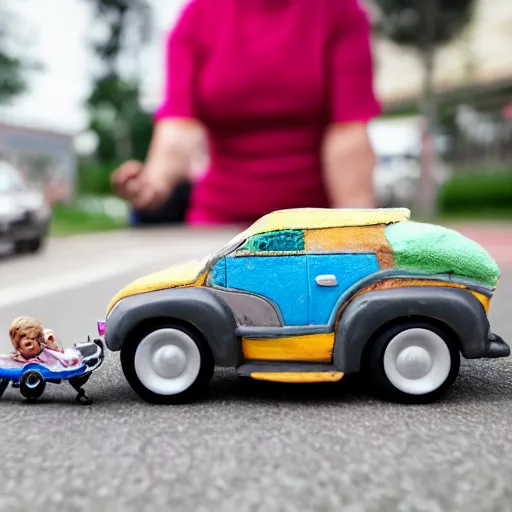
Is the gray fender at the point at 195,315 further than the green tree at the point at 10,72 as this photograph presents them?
No

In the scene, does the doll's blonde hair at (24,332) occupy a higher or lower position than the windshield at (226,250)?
lower

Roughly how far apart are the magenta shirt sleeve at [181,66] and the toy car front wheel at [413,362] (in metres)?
6.81

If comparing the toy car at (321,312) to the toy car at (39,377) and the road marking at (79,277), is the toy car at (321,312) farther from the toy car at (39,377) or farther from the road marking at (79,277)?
the road marking at (79,277)

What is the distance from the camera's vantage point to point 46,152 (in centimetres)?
2303

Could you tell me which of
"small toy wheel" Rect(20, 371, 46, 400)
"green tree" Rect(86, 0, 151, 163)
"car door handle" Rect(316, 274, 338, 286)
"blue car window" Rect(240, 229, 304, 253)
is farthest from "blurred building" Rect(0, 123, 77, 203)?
"car door handle" Rect(316, 274, 338, 286)

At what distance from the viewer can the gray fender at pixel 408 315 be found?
13.0 feet

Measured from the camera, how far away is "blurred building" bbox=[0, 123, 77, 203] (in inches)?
854

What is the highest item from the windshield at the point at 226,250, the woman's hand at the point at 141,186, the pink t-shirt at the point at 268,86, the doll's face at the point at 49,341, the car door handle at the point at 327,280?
the pink t-shirt at the point at 268,86

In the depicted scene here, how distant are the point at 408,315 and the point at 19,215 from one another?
1018 centimetres

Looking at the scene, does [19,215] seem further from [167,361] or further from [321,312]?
[321,312]

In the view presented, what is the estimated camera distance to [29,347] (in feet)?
13.6

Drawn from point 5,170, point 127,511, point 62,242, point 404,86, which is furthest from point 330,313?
point 404,86

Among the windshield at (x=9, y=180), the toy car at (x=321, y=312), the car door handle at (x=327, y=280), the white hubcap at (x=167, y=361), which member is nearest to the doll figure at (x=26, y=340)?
the toy car at (x=321, y=312)

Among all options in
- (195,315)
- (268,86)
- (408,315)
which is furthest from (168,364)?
(268,86)
